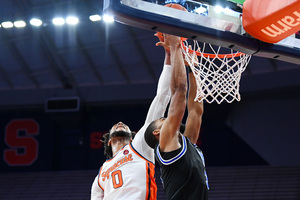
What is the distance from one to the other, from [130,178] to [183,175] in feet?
2.44

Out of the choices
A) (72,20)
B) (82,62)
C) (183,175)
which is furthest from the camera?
(82,62)

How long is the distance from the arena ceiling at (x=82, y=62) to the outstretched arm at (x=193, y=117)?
9.39 meters

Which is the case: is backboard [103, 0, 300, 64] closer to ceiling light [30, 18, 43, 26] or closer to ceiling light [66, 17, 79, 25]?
ceiling light [66, 17, 79, 25]

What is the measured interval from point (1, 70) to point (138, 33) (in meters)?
5.04

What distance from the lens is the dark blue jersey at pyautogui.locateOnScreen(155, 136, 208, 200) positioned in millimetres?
3256

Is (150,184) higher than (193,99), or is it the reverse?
(193,99)

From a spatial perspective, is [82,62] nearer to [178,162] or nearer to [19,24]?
[19,24]

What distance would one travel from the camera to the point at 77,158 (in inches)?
610

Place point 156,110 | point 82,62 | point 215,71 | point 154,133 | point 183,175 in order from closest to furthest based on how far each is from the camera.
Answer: point 183,175
point 154,133
point 156,110
point 215,71
point 82,62

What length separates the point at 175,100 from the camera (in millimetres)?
3443

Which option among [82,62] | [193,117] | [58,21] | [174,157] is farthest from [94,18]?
[174,157]

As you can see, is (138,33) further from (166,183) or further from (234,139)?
(166,183)

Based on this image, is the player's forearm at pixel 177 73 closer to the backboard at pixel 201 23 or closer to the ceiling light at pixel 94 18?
the backboard at pixel 201 23

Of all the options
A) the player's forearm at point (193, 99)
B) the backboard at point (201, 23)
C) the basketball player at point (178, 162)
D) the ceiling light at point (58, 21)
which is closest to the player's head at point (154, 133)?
the basketball player at point (178, 162)
